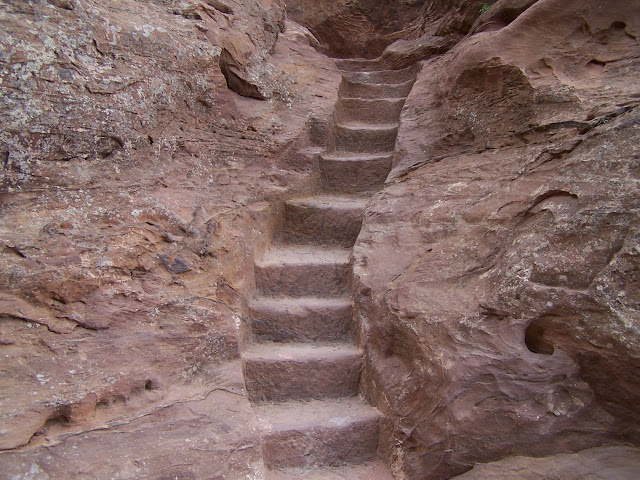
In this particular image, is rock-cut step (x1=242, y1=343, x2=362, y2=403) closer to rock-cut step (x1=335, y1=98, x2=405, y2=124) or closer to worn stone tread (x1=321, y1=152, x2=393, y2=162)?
worn stone tread (x1=321, y1=152, x2=393, y2=162)

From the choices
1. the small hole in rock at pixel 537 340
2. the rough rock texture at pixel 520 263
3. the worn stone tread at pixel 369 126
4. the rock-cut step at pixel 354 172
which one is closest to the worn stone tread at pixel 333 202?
the rock-cut step at pixel 354 172

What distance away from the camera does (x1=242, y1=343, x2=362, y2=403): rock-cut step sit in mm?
2986

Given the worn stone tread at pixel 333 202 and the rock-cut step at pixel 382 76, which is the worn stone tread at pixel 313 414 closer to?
the worn stone tread at pixel 333 202

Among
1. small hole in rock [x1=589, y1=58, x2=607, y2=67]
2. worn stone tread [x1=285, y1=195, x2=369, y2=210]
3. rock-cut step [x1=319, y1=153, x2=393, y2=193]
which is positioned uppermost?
small hole in rock [x1=589, y1=58, x2=607, y2=67]

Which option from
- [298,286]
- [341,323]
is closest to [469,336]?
[341,323]

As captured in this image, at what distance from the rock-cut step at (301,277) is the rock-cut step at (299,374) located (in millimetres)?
489

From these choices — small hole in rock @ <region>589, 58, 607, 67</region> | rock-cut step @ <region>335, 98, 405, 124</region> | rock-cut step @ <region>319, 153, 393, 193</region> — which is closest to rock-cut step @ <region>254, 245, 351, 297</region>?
rock-cut step @ <region>319, 153, 393, 193</region>

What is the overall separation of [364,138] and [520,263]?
7.88 feet

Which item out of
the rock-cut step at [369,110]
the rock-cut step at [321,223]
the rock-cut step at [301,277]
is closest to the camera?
the rock-cut step at [301,277]

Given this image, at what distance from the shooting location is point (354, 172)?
4254 mm

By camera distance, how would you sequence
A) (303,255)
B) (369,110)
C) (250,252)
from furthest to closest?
(369,110) → (303,255) → (250,252)

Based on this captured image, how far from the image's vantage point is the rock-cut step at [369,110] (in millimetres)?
4828

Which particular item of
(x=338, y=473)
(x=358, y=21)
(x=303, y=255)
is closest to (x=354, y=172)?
(x=303, y=255)

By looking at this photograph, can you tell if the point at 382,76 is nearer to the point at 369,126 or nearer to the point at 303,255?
the point at 369,126
